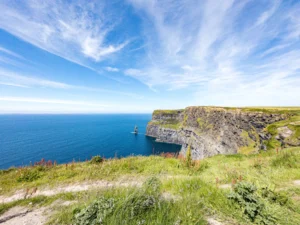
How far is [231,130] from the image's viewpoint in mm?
55781

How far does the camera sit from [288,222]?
316cm

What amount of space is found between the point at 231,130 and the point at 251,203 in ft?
203

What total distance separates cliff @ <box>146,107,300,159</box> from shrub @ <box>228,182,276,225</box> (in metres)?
11.3

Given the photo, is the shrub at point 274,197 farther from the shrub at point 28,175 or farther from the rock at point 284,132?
the rock at point 284,132

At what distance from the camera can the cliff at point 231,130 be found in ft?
90.6

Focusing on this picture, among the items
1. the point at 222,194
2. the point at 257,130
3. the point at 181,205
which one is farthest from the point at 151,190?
the point at 257,130

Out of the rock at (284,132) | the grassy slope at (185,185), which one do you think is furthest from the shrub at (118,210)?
the rock at (284,132)

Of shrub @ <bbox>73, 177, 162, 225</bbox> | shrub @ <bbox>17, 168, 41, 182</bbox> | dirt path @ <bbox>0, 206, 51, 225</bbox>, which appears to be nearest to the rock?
shrub @ <bbox>73, 177, 162, 225</bbox>

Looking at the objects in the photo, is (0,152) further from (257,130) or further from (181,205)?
(257,130)

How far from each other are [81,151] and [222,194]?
77.6m

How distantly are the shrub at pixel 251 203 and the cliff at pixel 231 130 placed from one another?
37.0 ft

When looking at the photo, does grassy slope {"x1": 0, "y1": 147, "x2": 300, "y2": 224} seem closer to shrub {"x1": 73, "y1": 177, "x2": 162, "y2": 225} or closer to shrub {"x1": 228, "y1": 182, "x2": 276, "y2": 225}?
shrub {"x1": 228, "y1": 182, "x2": 276, "y2": 225}

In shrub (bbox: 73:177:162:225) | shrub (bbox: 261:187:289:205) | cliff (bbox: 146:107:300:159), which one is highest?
shrub (bbox: 73:177:162:225)

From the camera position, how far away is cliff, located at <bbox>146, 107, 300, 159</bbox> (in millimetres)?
27619
